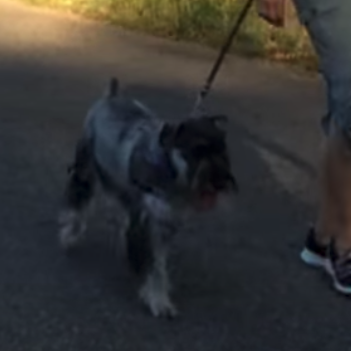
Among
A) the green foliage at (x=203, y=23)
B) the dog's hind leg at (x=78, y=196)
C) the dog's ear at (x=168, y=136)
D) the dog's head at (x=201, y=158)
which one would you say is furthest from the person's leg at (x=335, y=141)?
the green foliage at (x=203, y=23)

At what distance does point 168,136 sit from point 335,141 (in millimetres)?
952

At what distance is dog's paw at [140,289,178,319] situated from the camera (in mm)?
6633

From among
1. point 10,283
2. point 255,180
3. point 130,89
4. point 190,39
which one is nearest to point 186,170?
point 10,283

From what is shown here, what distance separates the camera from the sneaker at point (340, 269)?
23.1 feet

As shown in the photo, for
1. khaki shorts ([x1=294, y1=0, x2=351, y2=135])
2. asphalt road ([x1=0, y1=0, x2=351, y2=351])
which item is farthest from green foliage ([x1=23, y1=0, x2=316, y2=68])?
khaki shorts ([x1=294, y1=0, x2=351, y2=135])

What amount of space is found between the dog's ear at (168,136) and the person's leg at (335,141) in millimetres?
750

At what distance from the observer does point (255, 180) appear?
873 cm

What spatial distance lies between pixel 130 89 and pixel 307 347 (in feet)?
14.9

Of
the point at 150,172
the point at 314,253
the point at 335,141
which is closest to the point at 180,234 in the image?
the point at 314,253

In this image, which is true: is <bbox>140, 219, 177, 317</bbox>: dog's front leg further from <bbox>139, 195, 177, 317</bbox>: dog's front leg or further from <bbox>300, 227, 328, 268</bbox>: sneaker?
<bbox>300, 227, 328, 268</bbox>: sneaker

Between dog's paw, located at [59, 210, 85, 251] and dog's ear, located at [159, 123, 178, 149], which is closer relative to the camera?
dog's ear, located at [159, 123, 178, 149]

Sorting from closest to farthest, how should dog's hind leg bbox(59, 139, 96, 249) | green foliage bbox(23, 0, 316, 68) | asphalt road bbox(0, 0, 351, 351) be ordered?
asphalt road bbox(0, 0, 351, 351), dog's hind leg bbox(59, 139, 96, 249), green foliage bbox(23, 0, 316, 68)

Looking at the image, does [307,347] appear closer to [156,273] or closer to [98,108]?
[156,273]

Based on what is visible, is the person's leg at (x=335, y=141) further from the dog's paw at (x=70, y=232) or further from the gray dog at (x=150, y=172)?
the dog's paw at (x=70, y=232)
